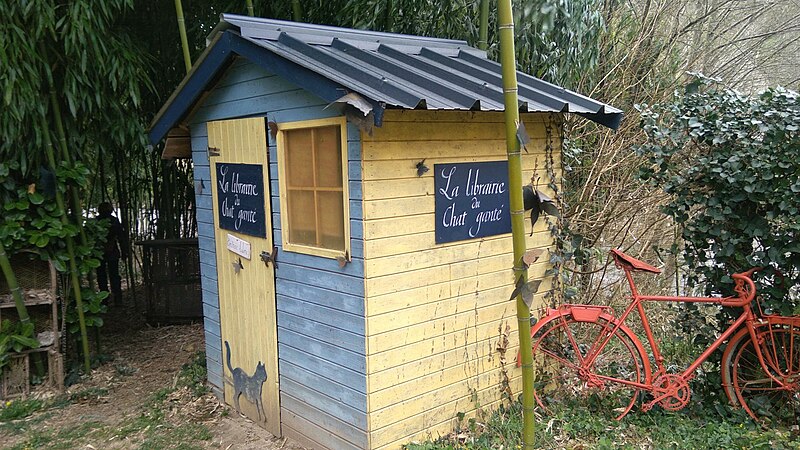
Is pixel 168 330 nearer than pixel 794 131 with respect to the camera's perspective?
No

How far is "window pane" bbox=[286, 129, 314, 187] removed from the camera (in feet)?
11.3

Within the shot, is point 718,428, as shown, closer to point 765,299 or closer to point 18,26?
point 765,299

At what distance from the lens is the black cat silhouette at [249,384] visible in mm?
4086

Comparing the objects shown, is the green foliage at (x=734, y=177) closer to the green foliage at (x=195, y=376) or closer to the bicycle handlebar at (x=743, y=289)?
the bicycle handlebar at (x=743, y=289)

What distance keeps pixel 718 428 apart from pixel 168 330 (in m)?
5.63

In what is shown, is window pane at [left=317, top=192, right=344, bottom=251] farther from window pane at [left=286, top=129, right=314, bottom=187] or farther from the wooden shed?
window pane at [left=286, top=129, right=314, bottom=187]

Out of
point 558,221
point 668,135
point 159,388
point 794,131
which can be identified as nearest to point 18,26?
point 159,388

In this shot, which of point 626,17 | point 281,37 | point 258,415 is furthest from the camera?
point 626,17

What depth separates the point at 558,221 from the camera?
165 inches

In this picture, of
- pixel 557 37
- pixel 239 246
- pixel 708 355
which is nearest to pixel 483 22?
pixel 557 37

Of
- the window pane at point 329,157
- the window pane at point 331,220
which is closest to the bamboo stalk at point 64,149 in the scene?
the window pane at point 329,157

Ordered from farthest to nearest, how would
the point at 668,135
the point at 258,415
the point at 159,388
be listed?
the point at 159,388, the point at 258,415, the point at 668,135

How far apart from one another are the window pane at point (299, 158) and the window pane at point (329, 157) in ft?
0.29

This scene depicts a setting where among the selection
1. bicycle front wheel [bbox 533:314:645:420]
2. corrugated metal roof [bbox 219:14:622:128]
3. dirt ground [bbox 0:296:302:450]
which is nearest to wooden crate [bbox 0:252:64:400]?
dirt ground [bbox 0:296:302:450]
